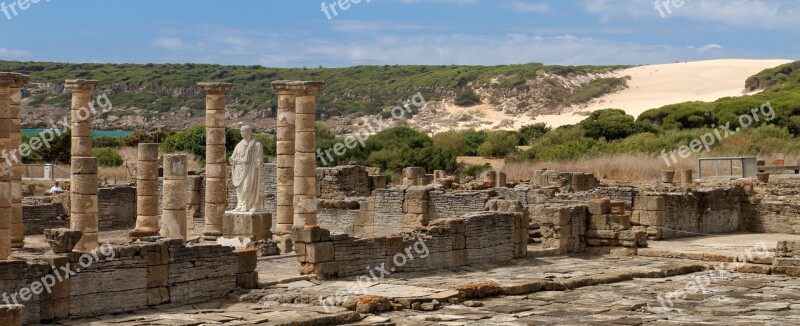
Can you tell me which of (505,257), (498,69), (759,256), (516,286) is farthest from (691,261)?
(498,69)

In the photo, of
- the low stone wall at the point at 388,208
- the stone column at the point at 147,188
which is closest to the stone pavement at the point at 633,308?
the low stone wall at the point at 388,208

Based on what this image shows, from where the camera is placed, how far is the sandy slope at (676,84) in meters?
90.4

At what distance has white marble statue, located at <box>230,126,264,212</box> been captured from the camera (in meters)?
23.9

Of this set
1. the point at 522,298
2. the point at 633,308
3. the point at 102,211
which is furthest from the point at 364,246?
the point at 102,211

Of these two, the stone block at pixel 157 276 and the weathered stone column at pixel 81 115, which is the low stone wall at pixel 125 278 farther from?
the weathered stone column at pixel 81 115

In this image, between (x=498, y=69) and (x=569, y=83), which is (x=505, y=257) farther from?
(x=498, y=69)

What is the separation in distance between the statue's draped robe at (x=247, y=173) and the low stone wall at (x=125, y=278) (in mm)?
6362

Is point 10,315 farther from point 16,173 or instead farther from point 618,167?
point 618,167

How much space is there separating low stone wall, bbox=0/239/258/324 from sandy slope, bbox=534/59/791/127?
2690 inches

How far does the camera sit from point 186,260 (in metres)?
16.7

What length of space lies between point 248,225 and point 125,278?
771 centimetres

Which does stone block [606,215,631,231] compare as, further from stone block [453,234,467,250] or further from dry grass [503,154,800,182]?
dry grass [503,154,800,182]

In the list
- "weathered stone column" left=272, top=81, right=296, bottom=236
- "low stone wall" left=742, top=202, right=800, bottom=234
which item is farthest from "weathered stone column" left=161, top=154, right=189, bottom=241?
"low stone wall" left=742, top=202, right=800, bottom=234

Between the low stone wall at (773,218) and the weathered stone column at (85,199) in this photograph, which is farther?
the low stone wall at (773,218)
